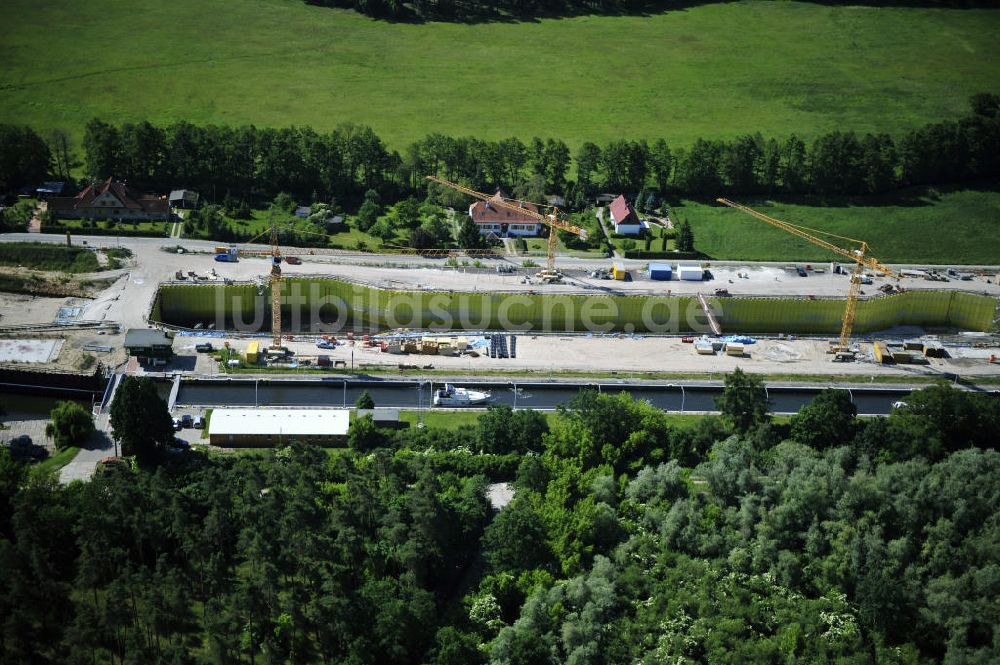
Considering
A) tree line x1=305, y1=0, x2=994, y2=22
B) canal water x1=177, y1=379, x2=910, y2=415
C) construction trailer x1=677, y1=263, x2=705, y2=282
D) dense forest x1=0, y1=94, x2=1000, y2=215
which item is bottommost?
canal water x1=177, y1=379, x2=910, y2=415

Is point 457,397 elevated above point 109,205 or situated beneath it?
situated beneath

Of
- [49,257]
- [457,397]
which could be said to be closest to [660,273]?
[457,397]

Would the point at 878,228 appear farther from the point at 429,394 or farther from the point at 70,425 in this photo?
the point at 70,425

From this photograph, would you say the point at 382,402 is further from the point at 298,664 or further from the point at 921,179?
the point at 921,179

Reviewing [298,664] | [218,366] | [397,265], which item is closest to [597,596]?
[298,664]

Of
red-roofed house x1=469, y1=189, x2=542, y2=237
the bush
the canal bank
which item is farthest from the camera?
red-roofed house x1=469, y1=189, x2=542, y2=237

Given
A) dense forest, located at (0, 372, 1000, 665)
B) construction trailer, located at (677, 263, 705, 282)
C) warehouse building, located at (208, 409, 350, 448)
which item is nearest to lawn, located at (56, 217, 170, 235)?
warehouse building, located at (208, 409, 350, 448)

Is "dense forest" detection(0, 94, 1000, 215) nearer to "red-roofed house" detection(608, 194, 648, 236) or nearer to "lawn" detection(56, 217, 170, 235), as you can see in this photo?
"red-roofed house" detection(608, 194, 648, 236)
